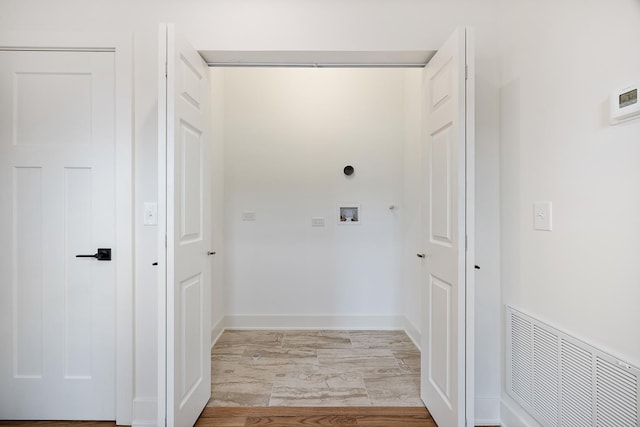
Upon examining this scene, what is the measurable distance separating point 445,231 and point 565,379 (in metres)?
0.80

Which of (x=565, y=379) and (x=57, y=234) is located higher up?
(x=57, y=234)

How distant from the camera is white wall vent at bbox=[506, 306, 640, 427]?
44.7 inches

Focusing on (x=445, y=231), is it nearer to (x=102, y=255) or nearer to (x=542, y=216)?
(x=542, y=216)

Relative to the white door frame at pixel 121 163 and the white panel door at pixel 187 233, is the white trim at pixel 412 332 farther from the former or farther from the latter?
the white door frame at pixel 121 163

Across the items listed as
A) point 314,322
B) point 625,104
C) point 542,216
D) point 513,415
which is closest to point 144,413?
point 314,322

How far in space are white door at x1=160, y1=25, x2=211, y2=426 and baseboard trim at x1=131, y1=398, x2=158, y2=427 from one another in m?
0.25

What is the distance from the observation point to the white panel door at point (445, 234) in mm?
1583

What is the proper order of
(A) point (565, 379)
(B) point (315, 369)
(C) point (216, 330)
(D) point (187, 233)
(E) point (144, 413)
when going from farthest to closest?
(C) point (216, 330), (B) point (315, 369), (E) point (144, 413), (D) point (187, 233), (A) point (565, 379)

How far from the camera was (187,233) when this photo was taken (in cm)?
174

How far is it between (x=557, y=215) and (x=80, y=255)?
2558 mm

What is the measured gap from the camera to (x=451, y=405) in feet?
5.45

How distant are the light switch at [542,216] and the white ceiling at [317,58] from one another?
3.48 feet

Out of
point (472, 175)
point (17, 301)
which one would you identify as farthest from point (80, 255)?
point (472, 175)

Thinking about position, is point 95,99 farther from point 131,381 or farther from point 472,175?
point 472,175
